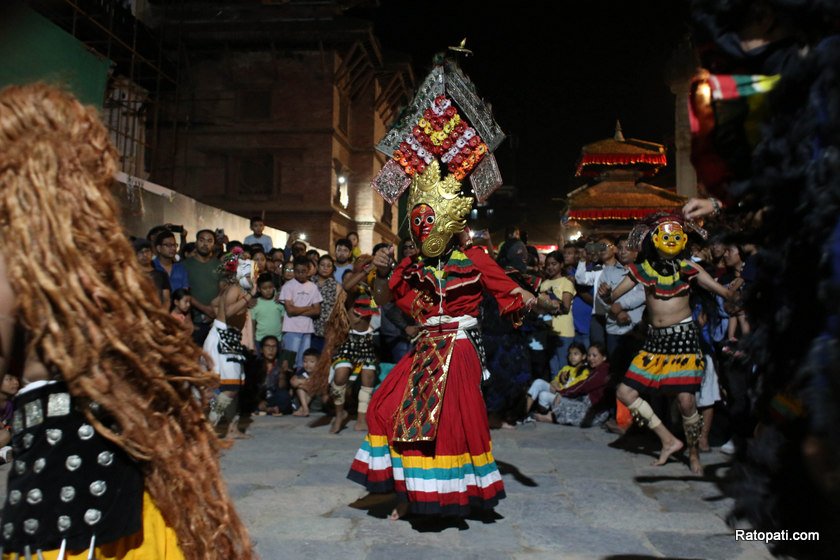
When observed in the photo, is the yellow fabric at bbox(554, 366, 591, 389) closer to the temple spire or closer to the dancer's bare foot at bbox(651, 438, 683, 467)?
the dancer's bare foot at bbox(651, 438, 683, 467)

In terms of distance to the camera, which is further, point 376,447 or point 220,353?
point 220,353

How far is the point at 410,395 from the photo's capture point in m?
4.50

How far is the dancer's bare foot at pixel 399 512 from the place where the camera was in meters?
4.58

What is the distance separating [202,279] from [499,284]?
523 centimetres

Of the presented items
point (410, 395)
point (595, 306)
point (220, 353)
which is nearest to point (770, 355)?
point (410, 395)

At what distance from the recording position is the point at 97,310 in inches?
64.5

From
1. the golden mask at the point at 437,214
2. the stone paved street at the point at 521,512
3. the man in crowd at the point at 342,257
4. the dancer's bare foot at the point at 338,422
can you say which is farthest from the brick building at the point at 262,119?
the golden mask at the point at 437,214

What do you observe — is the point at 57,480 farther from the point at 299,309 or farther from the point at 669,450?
the point at 299,309

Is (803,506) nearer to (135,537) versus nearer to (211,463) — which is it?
(211,463)

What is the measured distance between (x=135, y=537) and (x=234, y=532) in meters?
0.25

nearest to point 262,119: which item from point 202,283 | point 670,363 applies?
point 202,283

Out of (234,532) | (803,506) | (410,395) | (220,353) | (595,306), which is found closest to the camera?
(803,506)

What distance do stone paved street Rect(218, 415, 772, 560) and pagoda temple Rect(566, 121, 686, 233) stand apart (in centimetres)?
1472

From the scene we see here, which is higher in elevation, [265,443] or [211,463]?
[211,463]
